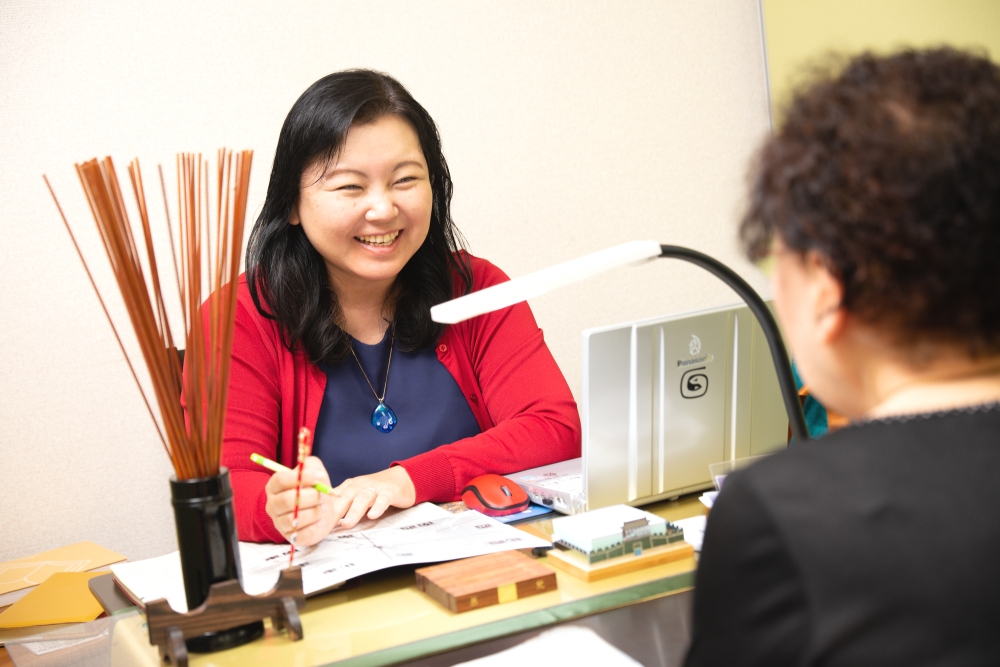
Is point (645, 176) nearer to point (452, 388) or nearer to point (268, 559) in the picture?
point (452, 388)

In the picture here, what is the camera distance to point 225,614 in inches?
37.9

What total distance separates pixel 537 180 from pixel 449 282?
4.09ft

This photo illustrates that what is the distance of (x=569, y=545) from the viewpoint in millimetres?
1125

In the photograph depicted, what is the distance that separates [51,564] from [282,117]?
55.0 inches

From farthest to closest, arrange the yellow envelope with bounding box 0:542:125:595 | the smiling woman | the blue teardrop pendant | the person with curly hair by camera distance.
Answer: the yellow envelope with bounding box 0:542:125:595, the blue teardrop pendant, the smiling woman, the person with curly hair

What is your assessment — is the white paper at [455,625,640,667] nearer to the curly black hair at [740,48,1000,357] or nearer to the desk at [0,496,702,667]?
the desk at [0,496,702,667]

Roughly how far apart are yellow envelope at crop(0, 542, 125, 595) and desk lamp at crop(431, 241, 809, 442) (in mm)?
1403

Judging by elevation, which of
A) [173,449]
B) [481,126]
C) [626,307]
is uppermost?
[481,126]

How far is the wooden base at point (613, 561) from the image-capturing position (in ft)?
3.51

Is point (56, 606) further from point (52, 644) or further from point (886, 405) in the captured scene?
point (886, 405)

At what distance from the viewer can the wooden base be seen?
107cm

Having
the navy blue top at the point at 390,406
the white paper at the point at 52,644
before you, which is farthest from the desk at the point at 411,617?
the navy blue top at the point at 390,406

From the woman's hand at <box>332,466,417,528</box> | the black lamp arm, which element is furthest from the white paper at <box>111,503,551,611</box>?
the black lamp arm

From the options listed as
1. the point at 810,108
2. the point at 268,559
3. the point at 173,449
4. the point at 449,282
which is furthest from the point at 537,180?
the point at 810,108
